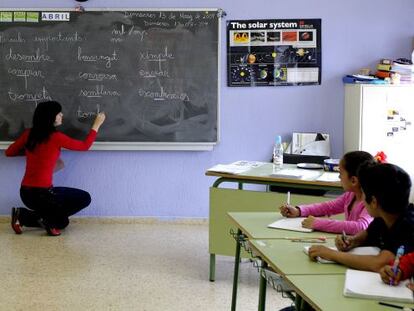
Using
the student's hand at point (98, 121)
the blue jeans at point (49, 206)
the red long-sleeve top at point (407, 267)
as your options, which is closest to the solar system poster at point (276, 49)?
the student's hand at point (98, 121)

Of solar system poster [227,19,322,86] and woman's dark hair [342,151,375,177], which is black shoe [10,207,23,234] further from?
woman's dark hair [342,151,375,177]

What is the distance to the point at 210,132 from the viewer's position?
256 inches

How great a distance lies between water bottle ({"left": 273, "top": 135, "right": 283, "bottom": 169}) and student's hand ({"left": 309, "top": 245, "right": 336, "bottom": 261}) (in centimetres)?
252

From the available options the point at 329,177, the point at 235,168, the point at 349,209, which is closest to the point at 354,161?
the point at 349,209

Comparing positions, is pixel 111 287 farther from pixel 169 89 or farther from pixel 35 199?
pixel 169 89

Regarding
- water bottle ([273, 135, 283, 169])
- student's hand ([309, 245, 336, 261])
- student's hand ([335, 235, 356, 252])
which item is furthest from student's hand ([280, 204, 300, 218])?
water bottle ([273, 135, 283, 169])

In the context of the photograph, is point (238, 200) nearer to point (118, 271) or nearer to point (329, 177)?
point (329, 177)

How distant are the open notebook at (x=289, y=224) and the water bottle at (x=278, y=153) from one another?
5.63ft

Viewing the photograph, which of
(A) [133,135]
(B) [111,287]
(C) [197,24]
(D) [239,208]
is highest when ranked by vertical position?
(C) [197,24]

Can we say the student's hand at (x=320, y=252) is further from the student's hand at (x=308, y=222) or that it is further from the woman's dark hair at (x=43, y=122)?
the woman's dark hair at (x=43, y=122)

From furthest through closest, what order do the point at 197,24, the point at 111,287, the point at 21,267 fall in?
the point at 197,24 < the point at 21,267 < the point at 111,287

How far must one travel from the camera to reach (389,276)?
2252 millimetres

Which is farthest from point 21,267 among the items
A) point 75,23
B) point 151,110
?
point 75,23

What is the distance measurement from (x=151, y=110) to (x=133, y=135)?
31cm
